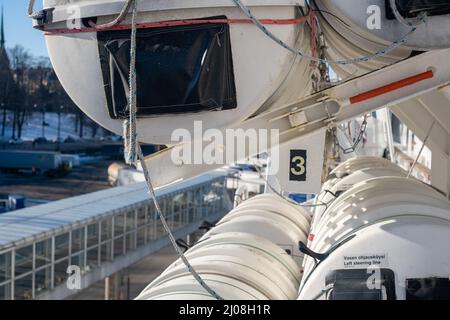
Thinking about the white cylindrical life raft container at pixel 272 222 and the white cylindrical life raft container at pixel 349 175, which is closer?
the white cylindrical life raft container at pixel 349 175

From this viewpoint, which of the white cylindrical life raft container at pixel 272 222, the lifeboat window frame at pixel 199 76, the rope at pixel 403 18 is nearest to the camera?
the rope at pixel 403 18

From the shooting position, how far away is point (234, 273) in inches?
156

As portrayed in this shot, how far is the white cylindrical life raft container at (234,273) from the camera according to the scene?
3.61 meters

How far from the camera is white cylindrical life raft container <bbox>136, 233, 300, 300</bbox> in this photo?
11.8 feet

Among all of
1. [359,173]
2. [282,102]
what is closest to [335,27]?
[282,102]

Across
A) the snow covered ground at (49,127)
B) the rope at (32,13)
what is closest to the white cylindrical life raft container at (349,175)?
the rope at (32,13)

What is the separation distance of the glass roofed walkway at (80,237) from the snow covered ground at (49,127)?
122 feet

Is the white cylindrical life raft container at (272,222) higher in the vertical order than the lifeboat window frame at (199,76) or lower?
lower

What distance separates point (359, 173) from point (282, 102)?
2.48 metres

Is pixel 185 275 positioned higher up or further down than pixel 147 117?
further down

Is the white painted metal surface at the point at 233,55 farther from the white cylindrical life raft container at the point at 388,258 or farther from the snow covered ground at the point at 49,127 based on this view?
the snow covered ground at the point at 49,127

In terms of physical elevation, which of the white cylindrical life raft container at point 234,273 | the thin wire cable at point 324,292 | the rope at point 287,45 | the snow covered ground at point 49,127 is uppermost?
the snow covered ground at point 49,127

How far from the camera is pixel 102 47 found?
10.9 ft
